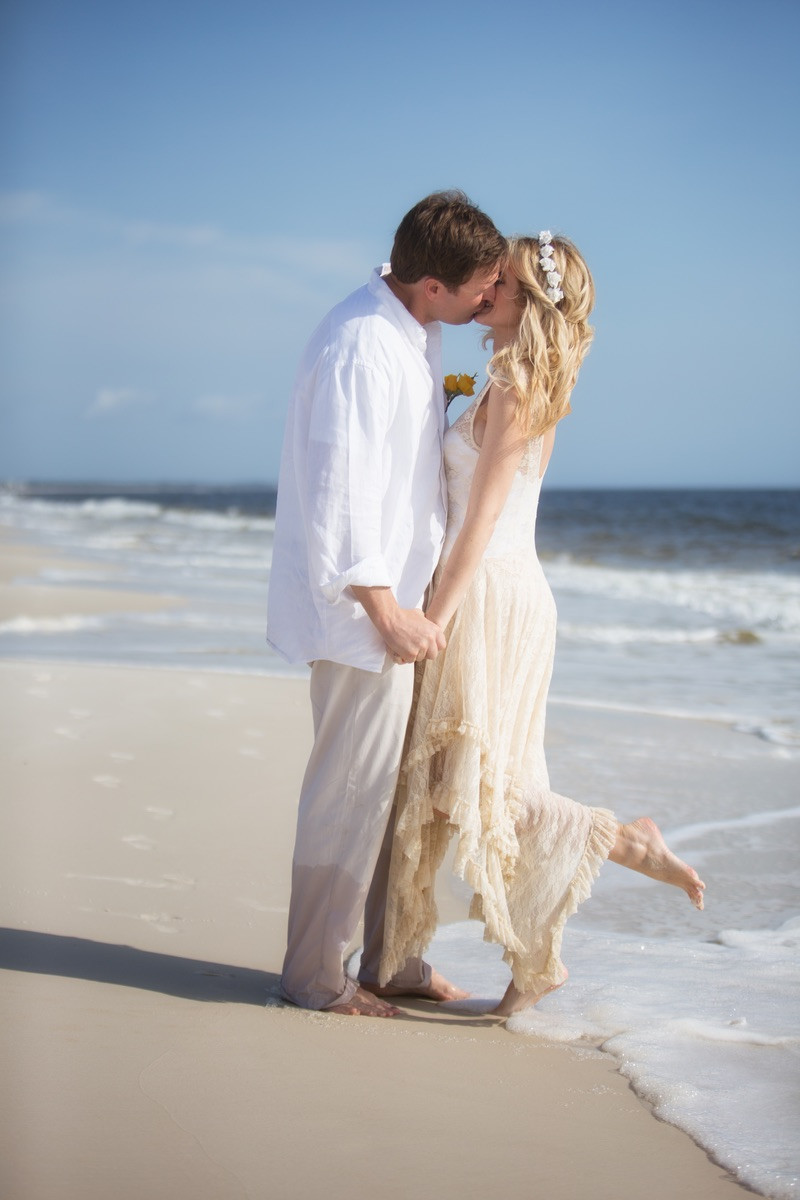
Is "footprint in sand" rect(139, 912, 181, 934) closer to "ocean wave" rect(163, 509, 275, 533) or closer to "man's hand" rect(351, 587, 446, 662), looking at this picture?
"man's hand" rect(351, 587, 446, 662)

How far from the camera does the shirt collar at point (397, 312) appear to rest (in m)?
2.89

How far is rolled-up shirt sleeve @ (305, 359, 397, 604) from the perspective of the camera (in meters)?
2.77

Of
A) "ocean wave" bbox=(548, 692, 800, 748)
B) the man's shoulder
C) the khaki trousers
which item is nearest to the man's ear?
the man's shoulder

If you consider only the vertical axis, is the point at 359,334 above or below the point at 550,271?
below

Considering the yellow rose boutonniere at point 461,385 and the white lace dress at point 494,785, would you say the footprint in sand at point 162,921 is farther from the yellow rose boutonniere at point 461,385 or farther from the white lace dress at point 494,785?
the yellow rose boutonniere at point 461,385

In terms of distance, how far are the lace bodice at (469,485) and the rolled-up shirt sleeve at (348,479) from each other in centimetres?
29

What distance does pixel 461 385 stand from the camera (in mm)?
3066

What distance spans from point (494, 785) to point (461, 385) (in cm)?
100

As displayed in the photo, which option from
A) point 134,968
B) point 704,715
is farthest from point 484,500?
point 704,715

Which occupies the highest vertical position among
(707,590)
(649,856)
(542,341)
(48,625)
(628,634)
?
(542,341)

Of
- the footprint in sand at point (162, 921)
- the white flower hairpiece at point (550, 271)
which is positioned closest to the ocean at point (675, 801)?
the footprint in sand at point (162, 921)

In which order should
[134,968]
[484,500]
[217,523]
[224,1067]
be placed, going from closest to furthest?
[224,1067], [484,500], [134,968], [217,523]

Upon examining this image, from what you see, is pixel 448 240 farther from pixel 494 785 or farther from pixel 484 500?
pixel 494 785

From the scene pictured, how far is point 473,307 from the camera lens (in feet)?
9.75
